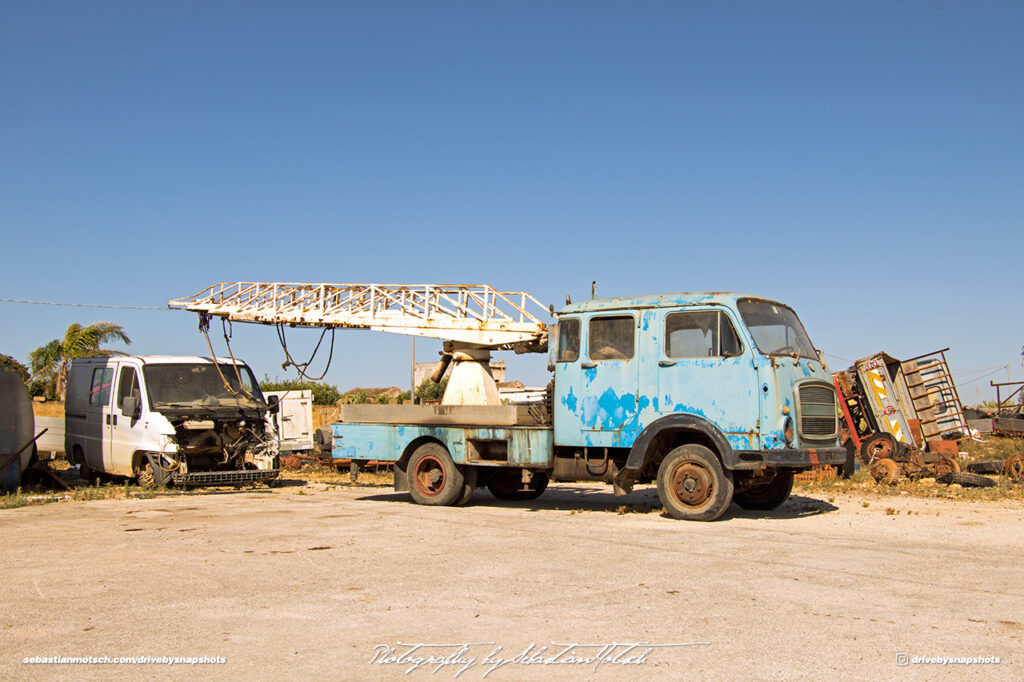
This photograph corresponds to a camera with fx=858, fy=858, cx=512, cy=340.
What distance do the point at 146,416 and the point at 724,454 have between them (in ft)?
29.8

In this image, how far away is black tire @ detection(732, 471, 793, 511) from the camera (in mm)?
10812

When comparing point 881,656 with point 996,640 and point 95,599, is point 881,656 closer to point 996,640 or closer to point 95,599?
point 996,640

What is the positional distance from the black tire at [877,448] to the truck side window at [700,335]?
7.04m

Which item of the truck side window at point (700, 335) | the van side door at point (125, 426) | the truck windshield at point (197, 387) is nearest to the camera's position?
the truck side window at point (700, 335)

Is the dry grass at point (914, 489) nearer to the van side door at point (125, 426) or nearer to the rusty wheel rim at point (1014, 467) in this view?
the rusty wheel rim at point (1014, 467)

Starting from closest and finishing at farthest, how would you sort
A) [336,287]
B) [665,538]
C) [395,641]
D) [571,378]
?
[395,641]
[665,538]
[571,378]
[336,287]

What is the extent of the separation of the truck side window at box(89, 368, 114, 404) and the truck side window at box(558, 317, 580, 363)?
818 cm

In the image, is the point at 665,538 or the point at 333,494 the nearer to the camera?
the point at 665,538

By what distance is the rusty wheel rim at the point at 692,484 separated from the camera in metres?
9.69

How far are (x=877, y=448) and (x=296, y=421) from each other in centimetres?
1475

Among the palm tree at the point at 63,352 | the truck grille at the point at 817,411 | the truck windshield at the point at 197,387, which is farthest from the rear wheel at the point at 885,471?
the palm tree at the point at 63,352

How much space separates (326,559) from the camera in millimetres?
7320

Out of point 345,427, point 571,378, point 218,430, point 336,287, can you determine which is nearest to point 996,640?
point 571,378

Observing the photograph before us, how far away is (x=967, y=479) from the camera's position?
Answer: 13586 millimetres
